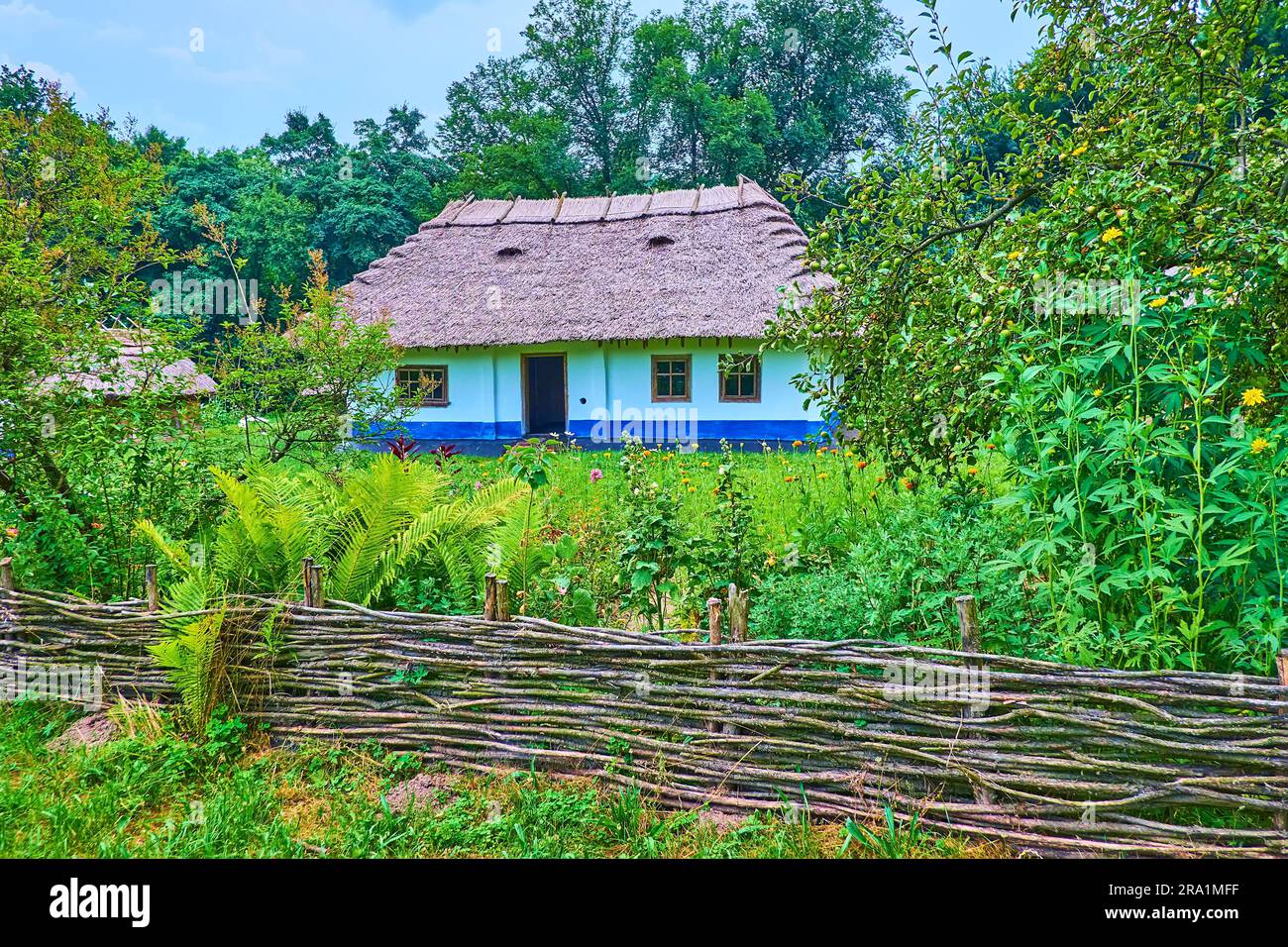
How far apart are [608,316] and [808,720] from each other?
1330cm

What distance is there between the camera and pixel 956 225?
4465 mm

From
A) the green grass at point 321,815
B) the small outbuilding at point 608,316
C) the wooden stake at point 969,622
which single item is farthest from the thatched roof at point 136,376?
the small outbuilding at point 608,316

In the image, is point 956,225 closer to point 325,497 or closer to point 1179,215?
point 1179,215

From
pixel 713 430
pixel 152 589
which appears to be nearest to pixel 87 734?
pixel 152 589

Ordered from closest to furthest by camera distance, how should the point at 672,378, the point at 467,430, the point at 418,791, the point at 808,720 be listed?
the point at 808,720, the point at 418,791, the point at 672,378, the point at 467,430

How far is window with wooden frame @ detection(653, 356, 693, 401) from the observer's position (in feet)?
51.6

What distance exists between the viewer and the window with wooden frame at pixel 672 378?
15.7m

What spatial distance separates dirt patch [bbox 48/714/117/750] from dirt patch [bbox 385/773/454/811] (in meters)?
1.50

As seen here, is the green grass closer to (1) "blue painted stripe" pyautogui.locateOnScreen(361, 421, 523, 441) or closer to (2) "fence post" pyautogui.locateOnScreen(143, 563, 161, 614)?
(2) "fence post" pyautogui.locateOnScreen(143, 563, 161, 614)

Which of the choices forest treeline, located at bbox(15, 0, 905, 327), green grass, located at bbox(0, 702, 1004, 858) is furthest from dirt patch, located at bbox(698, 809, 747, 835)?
forest treeline, located at bbox(15, 0, 905, 327)

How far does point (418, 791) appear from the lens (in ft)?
10.7

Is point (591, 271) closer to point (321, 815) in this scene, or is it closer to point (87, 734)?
point (87, 734)

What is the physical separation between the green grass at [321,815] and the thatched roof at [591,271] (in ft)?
39.1

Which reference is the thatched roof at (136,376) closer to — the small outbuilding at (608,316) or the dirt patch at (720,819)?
the dirt patch at (720,819)
